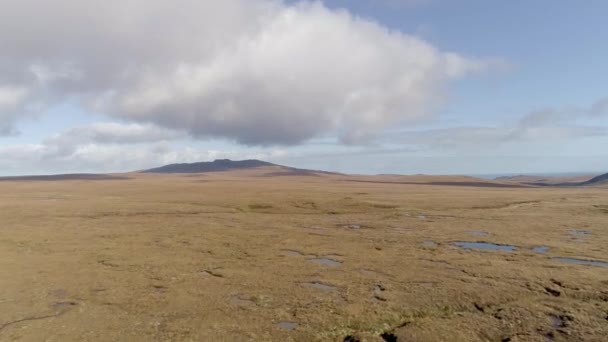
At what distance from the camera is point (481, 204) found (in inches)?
2486

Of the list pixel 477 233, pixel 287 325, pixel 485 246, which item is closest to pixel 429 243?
pixel 485 246

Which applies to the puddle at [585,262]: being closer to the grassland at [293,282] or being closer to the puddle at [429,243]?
Result: the grassland at [293,282]

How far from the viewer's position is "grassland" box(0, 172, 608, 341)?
1438 cm

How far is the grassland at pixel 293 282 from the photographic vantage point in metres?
14.4

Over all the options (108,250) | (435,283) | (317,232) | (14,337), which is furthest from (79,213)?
(435,283)

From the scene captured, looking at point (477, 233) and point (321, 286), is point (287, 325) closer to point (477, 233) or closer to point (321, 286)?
point (321, 286)

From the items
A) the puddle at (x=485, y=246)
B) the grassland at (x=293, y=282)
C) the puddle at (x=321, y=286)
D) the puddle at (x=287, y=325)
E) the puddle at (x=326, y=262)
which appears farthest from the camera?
the puddle at (x=485, y=246)

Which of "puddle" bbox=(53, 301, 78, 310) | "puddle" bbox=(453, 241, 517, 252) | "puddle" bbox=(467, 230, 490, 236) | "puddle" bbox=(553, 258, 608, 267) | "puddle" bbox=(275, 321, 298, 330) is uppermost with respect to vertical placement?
"puddle" bbox=(467, 230, 490, 236)

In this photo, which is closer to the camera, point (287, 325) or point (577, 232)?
point (287, 325)

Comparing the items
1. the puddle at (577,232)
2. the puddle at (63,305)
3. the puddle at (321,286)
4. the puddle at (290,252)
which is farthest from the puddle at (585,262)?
the puddle at (63,305)

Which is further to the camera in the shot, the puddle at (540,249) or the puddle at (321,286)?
the puddle at (540,249)

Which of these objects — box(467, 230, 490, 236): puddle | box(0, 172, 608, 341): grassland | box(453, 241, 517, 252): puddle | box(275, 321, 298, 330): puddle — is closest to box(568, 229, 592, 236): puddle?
box(0, 172, 608, 341): grassland

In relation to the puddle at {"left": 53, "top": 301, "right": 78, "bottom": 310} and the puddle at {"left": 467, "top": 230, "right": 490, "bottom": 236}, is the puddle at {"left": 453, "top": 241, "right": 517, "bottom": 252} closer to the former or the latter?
the puddle at {"left": 467, "top": 230, "right": 490, "bottom": 236}

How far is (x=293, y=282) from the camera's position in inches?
802
